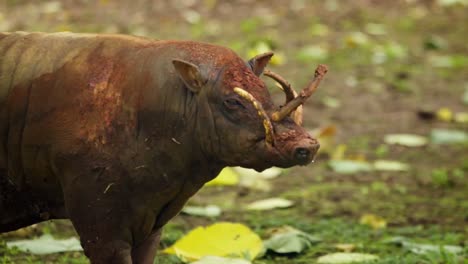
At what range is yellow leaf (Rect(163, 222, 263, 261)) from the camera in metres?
3.58

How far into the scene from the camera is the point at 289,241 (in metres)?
3.98

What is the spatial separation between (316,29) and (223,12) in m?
1.29

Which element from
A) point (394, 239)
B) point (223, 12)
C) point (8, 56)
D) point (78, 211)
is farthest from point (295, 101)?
point (223, 12)

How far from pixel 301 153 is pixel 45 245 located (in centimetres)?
158

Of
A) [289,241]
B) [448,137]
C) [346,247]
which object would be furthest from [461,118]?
[289,241]

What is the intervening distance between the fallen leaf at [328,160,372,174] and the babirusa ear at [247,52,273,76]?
328 cm

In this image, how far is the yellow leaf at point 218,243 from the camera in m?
3.58

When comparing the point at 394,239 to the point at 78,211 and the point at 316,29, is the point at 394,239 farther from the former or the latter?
the point at 316,29

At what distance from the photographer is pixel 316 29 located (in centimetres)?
1009

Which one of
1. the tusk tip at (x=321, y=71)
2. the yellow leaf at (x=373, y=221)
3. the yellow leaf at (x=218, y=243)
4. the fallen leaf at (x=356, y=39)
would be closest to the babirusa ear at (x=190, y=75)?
the tusk tip at (x=321, y=71)

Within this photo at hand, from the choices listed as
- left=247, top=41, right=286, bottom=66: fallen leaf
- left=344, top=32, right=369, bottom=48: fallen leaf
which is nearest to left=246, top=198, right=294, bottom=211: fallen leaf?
left=247, top=41, right=286, bottom=66: fallen leaf

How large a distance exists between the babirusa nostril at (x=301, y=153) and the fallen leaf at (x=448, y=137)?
4.44 metres

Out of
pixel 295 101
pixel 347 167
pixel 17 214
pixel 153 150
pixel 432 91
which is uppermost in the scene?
pixel 432 91

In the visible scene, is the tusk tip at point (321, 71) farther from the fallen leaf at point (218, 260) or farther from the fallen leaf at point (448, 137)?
the fallen leaf at point (448, 137)
